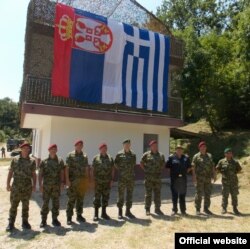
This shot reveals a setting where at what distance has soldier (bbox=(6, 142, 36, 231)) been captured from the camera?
7629 mm

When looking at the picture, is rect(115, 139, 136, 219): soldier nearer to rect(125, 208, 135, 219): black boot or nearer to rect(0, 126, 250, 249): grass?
rect(125, 208, 135, 219): black boot

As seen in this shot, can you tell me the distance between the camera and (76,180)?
8.27 m

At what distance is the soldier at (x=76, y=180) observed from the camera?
819cm

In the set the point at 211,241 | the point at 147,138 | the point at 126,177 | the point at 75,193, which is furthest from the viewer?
the point at 147,138

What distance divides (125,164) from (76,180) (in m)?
1.28

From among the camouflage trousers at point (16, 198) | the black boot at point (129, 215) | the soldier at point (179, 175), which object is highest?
the soldier at point (179, 175)

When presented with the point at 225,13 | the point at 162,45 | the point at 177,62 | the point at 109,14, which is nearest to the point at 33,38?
the point at 109,14

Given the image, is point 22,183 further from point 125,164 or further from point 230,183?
point 230,183

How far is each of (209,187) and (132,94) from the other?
6.66 metres

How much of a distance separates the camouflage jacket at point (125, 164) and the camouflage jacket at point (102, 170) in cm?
30

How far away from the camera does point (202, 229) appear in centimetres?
776

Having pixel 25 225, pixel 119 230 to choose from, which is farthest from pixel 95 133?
pixel 119 230

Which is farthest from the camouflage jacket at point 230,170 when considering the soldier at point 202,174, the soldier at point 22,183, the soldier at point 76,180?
the soldier at point 22,183

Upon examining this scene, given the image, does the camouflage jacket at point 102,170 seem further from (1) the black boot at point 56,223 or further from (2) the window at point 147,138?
(2) the window at point 147,138
